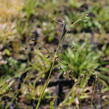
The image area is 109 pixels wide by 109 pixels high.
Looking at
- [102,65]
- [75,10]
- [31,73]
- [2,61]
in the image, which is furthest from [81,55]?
[75,10]

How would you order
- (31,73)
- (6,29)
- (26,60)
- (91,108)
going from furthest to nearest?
(6,29)
(26,60)
(31,73)
(91,108)

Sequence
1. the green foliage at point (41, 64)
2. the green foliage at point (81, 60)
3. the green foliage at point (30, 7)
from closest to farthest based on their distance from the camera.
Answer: the green foliage at point (81, 60) < the green foliage at point (41, 64) < the green foliage at point (30, 7)

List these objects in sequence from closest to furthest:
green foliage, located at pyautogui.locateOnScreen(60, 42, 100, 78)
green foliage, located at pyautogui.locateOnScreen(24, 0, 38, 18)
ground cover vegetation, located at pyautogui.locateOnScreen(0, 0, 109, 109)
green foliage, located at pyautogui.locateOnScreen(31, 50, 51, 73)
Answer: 1. ground cover vegetation, located at pyautogui.locateOnScreen(0, 0, 109, 109)
2. green foliage, located at pyautogui.locateOnScreen(60, 42, 100, 78)
3. green foliage, located at pyautogui.locateOnScreen(31, 50, 51, 73)
4. green foliage, located at pyautogui.locateOnScreen(24, 0, 38, 18)

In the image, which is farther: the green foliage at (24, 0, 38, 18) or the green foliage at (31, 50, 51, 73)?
the green foliage at (24, 0, 38, 18)

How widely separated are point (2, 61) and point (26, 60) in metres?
0.35

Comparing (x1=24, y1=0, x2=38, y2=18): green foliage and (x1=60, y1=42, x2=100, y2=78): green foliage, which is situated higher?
(x1=24, y1=0, x2=38, y2=18): green foliage

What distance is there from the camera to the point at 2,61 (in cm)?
345

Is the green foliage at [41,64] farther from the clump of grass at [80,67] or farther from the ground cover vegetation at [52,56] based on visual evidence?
the clump of grass at [80,67]

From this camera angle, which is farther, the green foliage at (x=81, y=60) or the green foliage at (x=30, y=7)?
the green foliage at (x=30, y=7)

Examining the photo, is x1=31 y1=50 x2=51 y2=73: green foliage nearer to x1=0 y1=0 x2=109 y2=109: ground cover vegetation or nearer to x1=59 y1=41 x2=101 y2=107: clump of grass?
x1=0 y1=0 x2=109 y2=109: ground cover vegetation

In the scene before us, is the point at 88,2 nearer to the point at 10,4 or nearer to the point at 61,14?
the point at 61,14

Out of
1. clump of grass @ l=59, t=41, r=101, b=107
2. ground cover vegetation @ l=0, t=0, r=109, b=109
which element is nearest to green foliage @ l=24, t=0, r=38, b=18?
ground cover vegetation @ l=0, t=0, r=109, b=109

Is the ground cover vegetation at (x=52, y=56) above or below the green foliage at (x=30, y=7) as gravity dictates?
below

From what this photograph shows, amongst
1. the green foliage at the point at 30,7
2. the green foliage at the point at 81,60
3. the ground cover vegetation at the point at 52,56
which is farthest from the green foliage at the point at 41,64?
the green foliage at the point at 30,7
